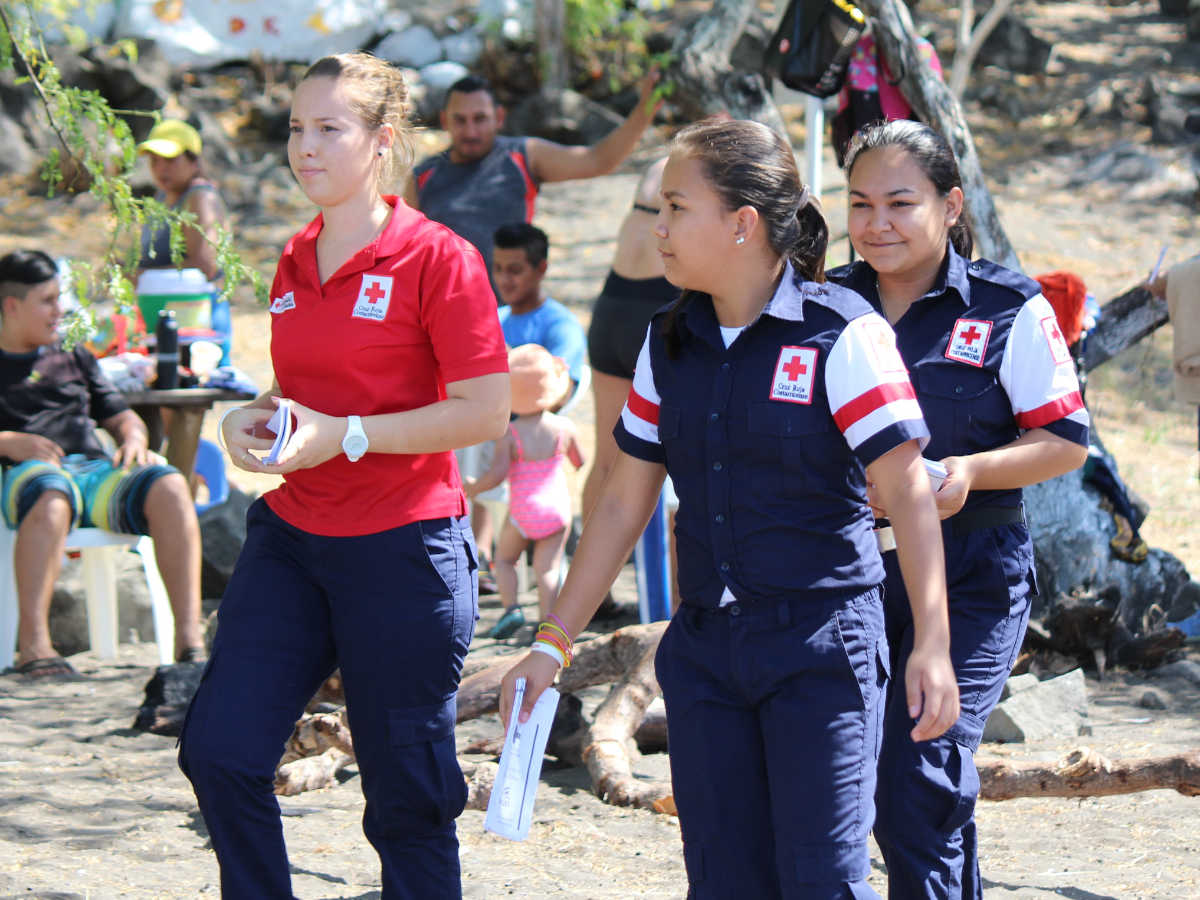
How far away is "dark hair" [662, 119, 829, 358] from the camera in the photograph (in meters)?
2.47

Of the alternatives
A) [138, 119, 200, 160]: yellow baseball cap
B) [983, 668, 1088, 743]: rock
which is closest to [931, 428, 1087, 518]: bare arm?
[983, 668, 1088, 743]: rock

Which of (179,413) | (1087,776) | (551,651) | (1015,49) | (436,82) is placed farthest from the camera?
(1015,49)

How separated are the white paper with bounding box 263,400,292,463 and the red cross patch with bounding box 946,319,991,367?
1.28 m

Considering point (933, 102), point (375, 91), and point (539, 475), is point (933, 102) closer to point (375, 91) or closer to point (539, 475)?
point (539, 475)

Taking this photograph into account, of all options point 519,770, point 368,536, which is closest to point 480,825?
point 368,536

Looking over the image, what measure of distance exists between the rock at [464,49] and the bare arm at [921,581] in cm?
1706

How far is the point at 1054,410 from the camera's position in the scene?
9.32 ft

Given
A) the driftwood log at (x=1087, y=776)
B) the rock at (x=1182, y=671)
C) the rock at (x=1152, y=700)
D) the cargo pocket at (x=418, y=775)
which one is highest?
the cargo pocket at (x=418, y=775)

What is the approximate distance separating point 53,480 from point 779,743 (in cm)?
403

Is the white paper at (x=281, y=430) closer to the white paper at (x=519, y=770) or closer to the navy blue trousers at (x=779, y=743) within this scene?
the white paper at (x=519, y=770)

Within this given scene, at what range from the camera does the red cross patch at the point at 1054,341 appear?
287 centimetres

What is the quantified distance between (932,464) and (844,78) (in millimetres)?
3533

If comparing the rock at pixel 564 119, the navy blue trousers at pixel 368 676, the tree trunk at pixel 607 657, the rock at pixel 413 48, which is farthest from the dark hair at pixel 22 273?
the rock at pixel 413 48

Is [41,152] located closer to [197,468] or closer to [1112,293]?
[197,468]
